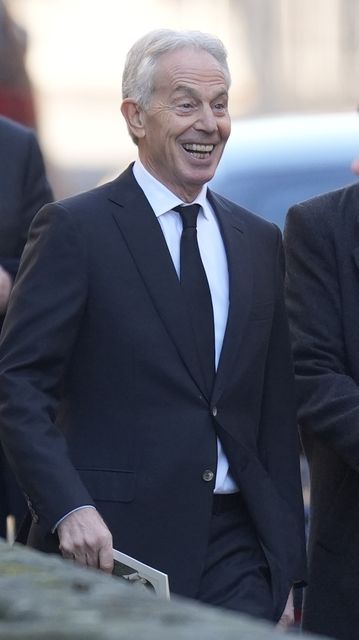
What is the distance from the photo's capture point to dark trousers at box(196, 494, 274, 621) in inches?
159

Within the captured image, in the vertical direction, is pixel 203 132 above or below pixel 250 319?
above

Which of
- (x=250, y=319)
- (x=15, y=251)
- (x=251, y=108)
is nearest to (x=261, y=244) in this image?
(x=250, y=319)

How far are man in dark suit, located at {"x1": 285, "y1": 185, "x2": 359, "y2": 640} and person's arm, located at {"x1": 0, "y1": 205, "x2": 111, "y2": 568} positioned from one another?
70cm

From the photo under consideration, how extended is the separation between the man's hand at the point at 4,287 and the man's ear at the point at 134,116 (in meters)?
0.78

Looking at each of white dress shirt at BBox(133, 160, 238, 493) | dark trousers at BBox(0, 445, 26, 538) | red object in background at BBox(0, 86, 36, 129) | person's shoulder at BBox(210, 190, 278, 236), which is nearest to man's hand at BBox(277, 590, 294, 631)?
white dress shirt at BBox(133, 160, 238, 493)

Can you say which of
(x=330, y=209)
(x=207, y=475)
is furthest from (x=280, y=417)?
(x=330, y=209)

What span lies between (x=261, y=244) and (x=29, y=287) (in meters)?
0.62

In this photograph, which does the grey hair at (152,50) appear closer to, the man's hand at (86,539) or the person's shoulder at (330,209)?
the person's shoulder at (330,209)

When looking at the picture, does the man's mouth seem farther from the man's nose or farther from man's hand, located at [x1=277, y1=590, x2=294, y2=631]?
man's hand, located at [x1=277, y1=590, x2=294, y2=631]

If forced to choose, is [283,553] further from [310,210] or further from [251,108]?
[251,108]

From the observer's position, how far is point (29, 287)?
13.1 ft

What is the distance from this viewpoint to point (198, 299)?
13.3ft

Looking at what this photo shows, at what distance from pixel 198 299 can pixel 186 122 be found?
40 centimetres

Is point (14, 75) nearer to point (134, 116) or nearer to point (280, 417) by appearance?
point (134, 116)
